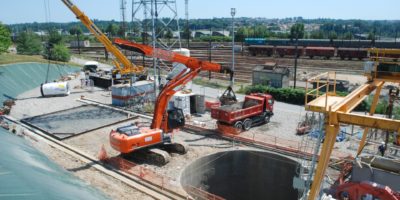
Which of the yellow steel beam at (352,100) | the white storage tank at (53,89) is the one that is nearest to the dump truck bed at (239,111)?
the yellow steel beam at (352,100)

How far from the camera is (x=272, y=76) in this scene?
34.2 meters

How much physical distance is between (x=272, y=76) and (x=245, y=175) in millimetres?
17114

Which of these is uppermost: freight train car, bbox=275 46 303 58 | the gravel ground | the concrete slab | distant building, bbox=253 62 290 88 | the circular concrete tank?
freight train car, bbox=275 46 303 58

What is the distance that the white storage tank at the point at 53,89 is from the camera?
29.6 meters

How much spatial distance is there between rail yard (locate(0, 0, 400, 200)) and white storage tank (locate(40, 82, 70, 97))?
82 mm

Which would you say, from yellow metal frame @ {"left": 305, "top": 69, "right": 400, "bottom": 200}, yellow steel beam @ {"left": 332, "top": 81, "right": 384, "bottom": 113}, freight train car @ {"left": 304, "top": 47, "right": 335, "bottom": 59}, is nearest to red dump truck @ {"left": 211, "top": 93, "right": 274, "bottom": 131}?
yellow steel beam @ {"left": 332, "top": 81, "right": 384, "bottom": 113}

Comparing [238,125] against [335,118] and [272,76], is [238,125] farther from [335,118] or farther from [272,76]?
[272,76]

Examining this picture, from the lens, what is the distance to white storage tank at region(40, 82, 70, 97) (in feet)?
97.0

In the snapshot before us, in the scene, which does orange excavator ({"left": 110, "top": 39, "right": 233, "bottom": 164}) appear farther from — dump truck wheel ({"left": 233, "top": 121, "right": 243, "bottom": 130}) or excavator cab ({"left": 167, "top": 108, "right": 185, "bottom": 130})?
dump truck wheel ({"left": 233, "top": 121, "right": 243, "bottom": 130})

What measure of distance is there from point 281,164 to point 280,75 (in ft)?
55.9

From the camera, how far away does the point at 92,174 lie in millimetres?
15312

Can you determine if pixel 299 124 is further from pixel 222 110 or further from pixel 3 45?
pixel 3 45

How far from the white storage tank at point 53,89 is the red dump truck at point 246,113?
15.7 metres

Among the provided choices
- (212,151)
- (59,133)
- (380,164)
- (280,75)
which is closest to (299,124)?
(212,151)
